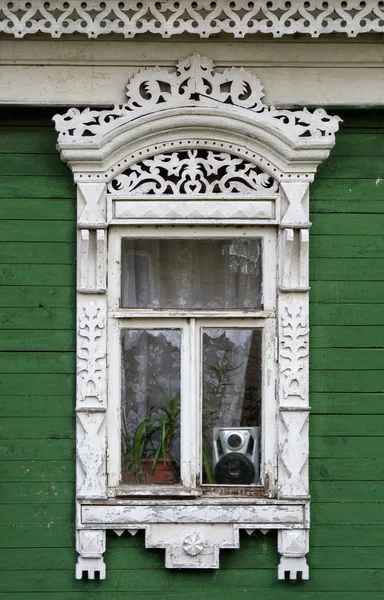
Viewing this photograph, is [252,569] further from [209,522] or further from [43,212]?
[43,212]

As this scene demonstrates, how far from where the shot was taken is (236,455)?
499 centimetres

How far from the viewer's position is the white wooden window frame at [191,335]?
4965 mm

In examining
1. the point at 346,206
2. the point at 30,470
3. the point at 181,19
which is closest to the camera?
the point at 181,19

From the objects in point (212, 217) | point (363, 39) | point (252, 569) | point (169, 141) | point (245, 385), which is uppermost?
point (363, 39)

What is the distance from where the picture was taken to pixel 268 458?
4.97 metres

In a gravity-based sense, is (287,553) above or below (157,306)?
below

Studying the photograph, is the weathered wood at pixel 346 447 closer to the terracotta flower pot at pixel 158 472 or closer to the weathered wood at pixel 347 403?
the weathered wood at pixel 347 403

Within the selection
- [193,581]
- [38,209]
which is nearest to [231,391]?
[193,581]

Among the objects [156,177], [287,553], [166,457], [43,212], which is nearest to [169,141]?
[156,177]

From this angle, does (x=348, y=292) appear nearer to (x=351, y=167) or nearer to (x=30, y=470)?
(x=351, y=167)

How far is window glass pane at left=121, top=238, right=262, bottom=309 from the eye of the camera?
5.05 meters

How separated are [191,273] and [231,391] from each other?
0.56 metres

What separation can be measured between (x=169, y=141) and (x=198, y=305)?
735 millimetres

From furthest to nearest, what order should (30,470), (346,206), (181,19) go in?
(346,206) < (30,470) < (181,19)
